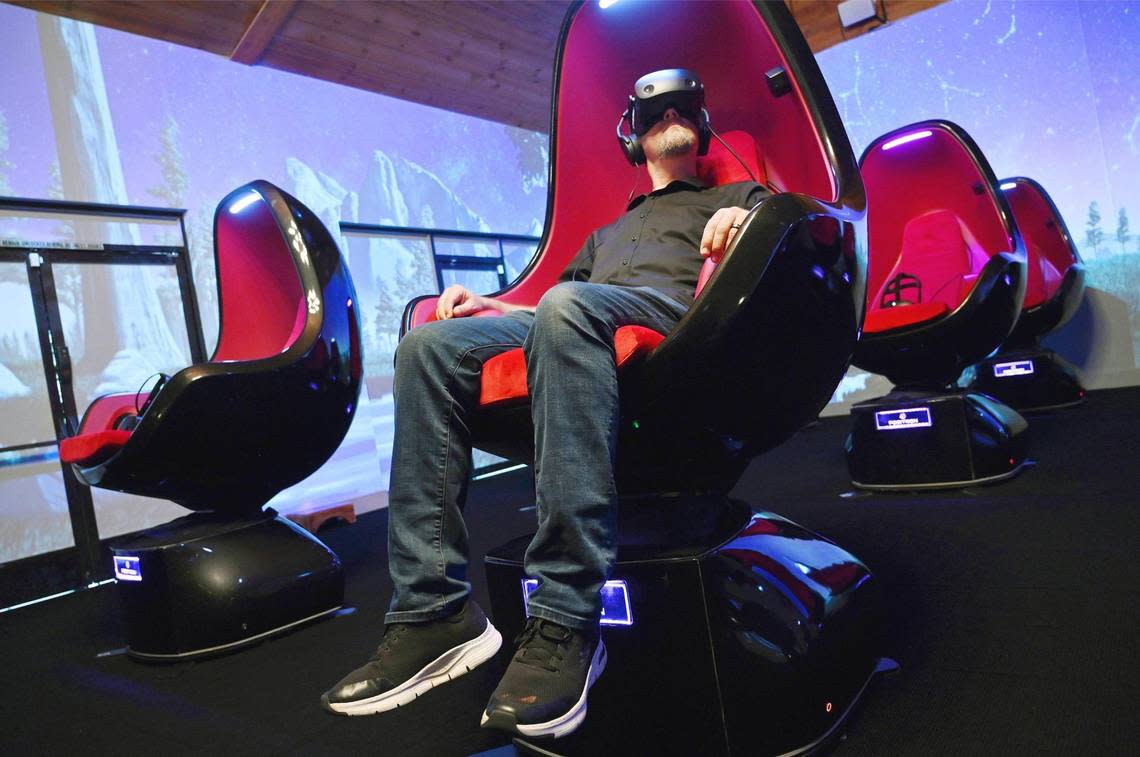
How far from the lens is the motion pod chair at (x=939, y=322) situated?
2.48 metres

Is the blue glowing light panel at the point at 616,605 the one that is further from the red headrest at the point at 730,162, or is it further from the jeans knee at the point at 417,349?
the red headrest at the point at 730,162

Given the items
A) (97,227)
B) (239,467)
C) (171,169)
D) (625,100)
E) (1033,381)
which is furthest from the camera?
(171,169)

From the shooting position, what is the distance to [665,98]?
1499mm

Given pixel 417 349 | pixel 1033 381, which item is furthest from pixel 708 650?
pixel 1033 381

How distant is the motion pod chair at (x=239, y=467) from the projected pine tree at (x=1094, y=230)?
15.2 feet

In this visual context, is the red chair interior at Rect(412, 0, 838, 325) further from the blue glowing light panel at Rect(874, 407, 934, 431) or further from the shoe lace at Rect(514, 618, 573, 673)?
the blue glowing light panel at Rect(874, 407, 934, 431)

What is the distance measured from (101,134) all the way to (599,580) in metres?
4.33

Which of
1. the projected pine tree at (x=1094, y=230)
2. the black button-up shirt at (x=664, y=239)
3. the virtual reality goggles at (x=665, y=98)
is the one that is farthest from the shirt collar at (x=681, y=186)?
the projected pine tree at (x=1094, y=230)

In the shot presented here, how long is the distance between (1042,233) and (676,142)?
4.08 metres

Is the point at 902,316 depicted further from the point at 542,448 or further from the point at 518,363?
the point at 542,448

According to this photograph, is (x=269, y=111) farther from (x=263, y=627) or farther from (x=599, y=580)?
(x=599, y=580)

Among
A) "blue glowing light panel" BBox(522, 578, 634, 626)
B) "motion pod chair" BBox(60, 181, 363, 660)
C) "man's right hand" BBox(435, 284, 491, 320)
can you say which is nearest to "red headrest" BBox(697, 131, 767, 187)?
"man's right hand" BBox(435, 284, 491, 320)

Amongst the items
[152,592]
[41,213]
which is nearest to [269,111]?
[41,213]

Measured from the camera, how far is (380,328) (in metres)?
5.32
